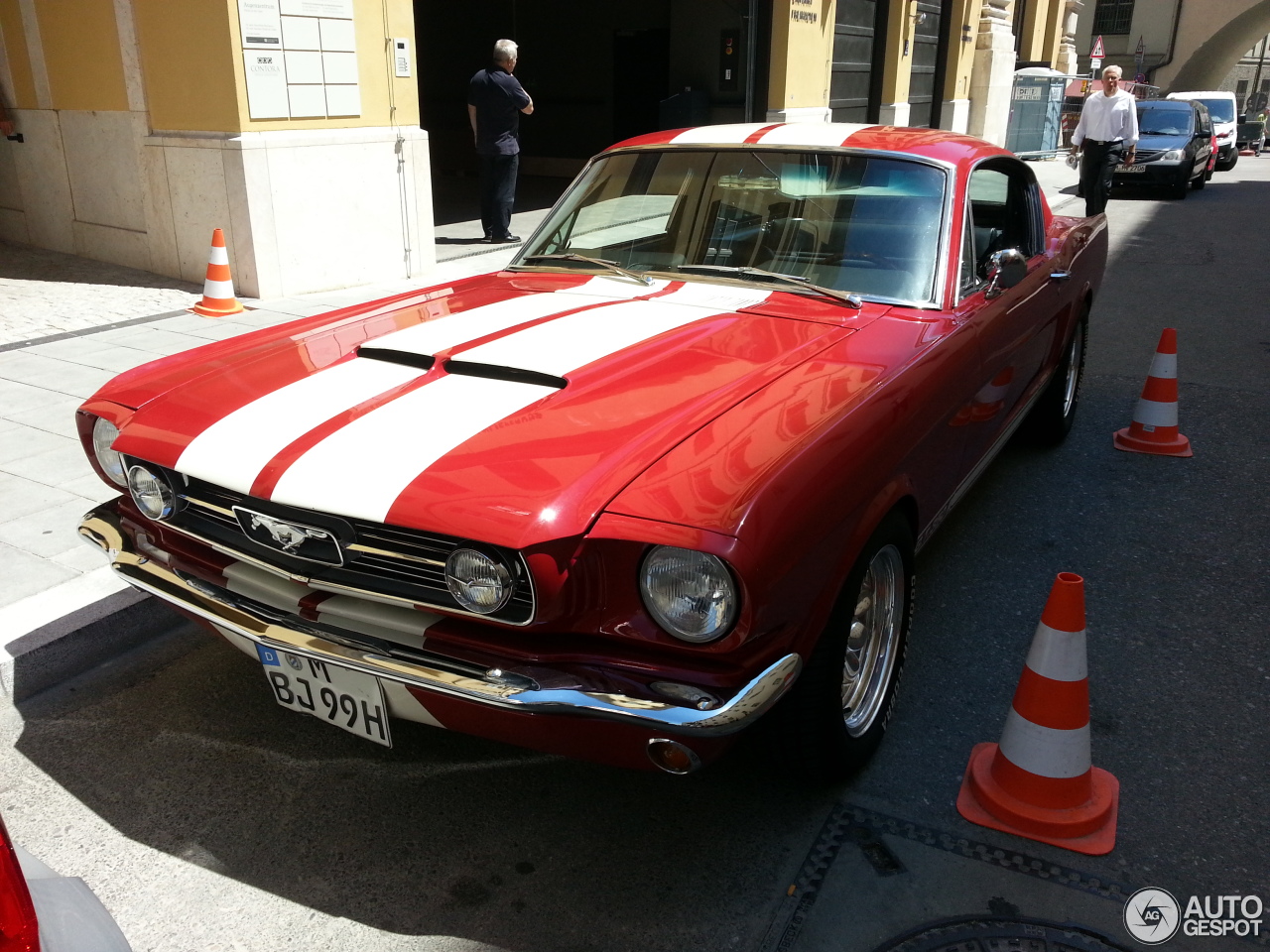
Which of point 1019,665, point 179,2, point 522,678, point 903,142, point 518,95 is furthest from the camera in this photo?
point 518,95

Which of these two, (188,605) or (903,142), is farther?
(903,142)

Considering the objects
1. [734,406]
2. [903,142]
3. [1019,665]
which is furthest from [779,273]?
[1019,665]

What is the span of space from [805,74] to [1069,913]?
14.9 m

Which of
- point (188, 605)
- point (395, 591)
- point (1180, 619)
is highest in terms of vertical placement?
point (395, 591)

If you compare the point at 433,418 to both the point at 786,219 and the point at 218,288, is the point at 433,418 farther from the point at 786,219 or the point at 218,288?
the point at 218,288

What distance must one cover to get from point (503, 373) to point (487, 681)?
869 mm

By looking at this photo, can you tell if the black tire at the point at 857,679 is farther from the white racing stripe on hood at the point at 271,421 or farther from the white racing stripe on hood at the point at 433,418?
the white racing stripe on hood at the point at 271,421

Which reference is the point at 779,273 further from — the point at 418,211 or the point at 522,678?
the point at 418,211

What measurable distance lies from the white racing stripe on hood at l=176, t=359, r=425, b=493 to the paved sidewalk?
1.27 m

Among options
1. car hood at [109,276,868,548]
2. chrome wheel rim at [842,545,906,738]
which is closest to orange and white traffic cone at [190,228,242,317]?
car hood at [109,276,868,548]

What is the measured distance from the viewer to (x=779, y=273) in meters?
3.40

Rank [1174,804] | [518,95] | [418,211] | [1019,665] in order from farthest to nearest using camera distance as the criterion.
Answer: [518,95] < [418,211] < [1019,665] < [1174,804]

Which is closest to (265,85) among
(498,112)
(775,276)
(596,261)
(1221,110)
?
(498,112)

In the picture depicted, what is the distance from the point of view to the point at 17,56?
931 cm
